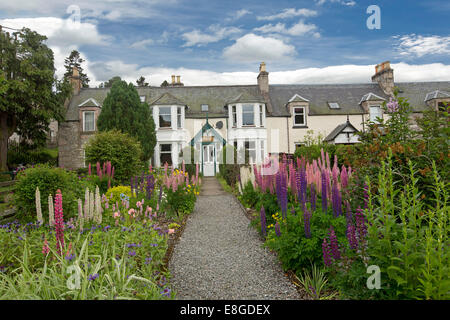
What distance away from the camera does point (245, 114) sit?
2322 cm

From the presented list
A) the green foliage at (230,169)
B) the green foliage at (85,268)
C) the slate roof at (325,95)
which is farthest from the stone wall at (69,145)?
the green foliage at (85,268)

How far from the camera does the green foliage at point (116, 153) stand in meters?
11.2

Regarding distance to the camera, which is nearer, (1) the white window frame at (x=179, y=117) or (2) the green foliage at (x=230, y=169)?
(2) the green foliage at (x=230, y=169)

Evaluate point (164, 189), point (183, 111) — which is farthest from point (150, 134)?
point (164, 189)

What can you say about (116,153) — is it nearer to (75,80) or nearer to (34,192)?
(34,192)

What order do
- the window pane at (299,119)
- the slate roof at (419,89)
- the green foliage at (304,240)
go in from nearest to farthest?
1. the green foliage at (304,240)
2. the window pane at (299,119)
3. the slate roof at (419,89)

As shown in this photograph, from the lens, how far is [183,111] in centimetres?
2336

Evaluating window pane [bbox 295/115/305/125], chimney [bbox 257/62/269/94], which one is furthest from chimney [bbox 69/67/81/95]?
window pane [bbox 295/115/305/125]

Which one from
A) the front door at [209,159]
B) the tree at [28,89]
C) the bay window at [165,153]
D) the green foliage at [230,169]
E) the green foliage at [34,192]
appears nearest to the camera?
the green foliage at [34,192]

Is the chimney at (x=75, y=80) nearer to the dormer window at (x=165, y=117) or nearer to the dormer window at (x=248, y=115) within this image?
the dormer window at (x=165, y=117)

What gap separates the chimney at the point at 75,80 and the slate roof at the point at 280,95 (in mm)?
442

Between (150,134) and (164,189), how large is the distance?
1155cm

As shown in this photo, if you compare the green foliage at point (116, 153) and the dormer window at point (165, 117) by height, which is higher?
the dormer window at point (165, 117)

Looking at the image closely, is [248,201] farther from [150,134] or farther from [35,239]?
[150,134]
